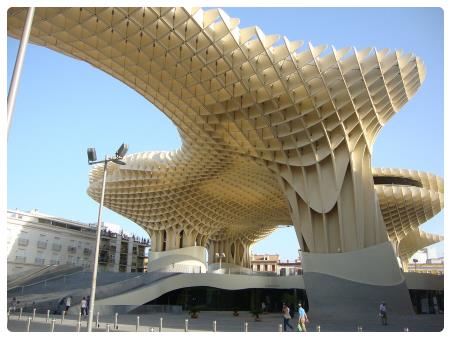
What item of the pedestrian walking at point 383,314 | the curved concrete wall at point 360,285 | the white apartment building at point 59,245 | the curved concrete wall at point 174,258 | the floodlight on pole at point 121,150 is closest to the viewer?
the floodlight on pole at point 121,150

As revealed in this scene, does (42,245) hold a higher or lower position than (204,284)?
higher

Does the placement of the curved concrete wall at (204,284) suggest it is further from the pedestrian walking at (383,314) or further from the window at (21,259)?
the window at (21,259)

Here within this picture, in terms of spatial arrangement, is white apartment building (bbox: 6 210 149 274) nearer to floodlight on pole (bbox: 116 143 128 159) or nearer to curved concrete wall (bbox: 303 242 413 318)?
curved concrete wall (bbox: 303 242 413 318)

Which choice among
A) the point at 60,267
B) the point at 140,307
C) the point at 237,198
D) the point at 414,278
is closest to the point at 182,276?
the point at 140,307

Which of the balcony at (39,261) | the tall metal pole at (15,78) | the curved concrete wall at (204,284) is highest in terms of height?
the tall metal pole at (15,78)

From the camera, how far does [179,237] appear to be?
56188 mm

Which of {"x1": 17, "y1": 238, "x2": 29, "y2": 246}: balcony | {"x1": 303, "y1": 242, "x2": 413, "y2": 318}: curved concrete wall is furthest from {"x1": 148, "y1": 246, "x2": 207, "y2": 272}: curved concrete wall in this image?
{"x1": 303, "y1": 242, "x2": 413, "y2": 318}: curved concrete wall

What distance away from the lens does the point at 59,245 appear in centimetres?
6788

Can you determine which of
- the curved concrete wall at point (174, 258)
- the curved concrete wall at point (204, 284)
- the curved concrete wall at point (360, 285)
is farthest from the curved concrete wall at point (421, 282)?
the curved concrete wall at point (174, 258)

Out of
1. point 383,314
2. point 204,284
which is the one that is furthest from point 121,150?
point 204,284

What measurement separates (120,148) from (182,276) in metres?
27.5

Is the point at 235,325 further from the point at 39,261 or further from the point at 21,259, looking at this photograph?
the point at 39,261

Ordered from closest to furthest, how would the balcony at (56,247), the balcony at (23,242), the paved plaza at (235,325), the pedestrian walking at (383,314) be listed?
the paved plaza at (235,325) → the pedestrian walking at (383,314) → the balcony at (23,242) → the balcony at (56,247)

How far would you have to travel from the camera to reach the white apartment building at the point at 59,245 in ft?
200
